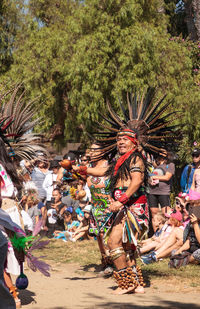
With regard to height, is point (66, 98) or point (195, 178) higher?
point (66, 98)

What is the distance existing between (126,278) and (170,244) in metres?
2.38

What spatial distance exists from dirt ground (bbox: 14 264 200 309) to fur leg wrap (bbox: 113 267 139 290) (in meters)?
0.13

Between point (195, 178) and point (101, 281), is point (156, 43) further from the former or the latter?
point (101, 281)

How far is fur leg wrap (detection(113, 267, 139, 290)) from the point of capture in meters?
6.34

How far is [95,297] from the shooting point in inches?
241

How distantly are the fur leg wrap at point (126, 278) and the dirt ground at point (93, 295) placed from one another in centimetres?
13

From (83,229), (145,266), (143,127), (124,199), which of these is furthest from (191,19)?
(124,199)

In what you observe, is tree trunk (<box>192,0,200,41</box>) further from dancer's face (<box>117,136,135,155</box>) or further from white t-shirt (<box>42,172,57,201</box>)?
dancer's face (<box>117,136,135,155</box>)

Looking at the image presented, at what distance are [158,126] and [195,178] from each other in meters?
2.48

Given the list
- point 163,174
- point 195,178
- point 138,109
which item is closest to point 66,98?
point 163,174

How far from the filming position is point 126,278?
20.8 feet

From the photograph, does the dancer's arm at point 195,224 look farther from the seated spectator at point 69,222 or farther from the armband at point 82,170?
the seated spectator at point 69,222

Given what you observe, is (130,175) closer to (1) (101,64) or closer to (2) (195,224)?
(2) (195,224)

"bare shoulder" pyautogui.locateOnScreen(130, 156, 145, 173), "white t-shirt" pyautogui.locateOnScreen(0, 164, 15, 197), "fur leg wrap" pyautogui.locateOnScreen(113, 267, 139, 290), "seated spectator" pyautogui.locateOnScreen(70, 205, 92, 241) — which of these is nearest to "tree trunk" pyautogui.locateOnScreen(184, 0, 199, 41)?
"seated spectator" pyautogui.locateOnScreen(70, 205, 92, 241)
